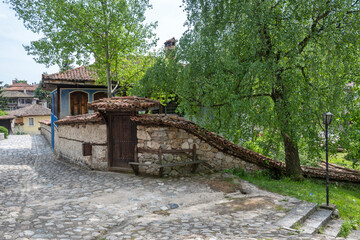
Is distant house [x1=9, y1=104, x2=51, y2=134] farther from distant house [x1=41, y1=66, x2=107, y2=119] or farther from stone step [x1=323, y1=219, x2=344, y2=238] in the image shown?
stone step [x1=323, y1=219, x2=344, y2=238]

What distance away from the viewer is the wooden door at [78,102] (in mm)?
16486

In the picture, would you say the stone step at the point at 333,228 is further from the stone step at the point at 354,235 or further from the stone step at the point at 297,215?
the stone step at the point at 297,215

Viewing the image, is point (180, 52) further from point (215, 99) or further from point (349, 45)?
point (349, 45)

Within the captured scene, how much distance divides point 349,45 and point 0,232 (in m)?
8.68

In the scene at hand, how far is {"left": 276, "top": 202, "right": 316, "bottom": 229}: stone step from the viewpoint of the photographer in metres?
4.71

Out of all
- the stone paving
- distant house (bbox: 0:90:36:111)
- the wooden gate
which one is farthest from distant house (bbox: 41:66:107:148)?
distant house (bbox: 0:90:36:111)

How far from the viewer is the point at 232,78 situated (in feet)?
24.0

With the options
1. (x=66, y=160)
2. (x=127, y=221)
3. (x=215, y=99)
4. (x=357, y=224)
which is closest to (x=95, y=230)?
(x=127, y=221)

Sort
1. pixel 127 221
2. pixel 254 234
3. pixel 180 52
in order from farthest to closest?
pixel 180 52
pixel 127 221
pixel 254 234

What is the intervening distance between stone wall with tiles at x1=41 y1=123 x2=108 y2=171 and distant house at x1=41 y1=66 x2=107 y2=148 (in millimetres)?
3535

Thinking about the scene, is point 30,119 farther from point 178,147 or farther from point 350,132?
point 350,132

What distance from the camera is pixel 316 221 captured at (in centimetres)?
511

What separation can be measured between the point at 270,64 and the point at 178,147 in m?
3.62

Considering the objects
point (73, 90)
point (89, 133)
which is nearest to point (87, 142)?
point (89, 133)
